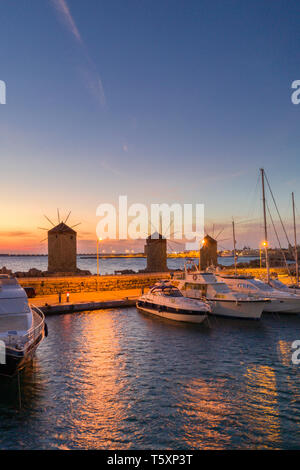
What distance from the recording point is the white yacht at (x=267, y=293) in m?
25.4

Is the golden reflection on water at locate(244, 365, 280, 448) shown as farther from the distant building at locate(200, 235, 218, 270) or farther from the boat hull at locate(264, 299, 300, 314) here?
the distant building at locate(200, 235, 218, 270)

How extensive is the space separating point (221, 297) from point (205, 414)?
15.9m

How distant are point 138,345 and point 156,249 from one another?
135 feet

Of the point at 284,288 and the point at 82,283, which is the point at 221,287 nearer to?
the point at 284,288

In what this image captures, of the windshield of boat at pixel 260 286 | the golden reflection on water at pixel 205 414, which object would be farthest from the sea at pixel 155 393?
the windshield of boat at pixel 260 286

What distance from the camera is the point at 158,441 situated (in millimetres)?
8867

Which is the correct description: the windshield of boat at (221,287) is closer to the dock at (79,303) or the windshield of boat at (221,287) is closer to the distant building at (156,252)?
the dock at (79,303)

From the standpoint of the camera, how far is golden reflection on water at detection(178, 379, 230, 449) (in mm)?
8859

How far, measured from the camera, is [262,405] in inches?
428

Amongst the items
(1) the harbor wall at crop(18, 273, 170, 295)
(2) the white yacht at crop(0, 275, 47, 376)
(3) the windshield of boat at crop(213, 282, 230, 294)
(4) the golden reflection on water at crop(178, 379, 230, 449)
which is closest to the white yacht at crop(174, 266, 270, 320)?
(3) the windshield of boat at crop(213, 282, 230, 294)

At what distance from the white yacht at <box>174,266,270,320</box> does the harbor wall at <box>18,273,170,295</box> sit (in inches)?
427

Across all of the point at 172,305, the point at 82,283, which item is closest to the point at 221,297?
the point at 172,305

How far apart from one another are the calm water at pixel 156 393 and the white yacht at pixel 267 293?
5651mm
